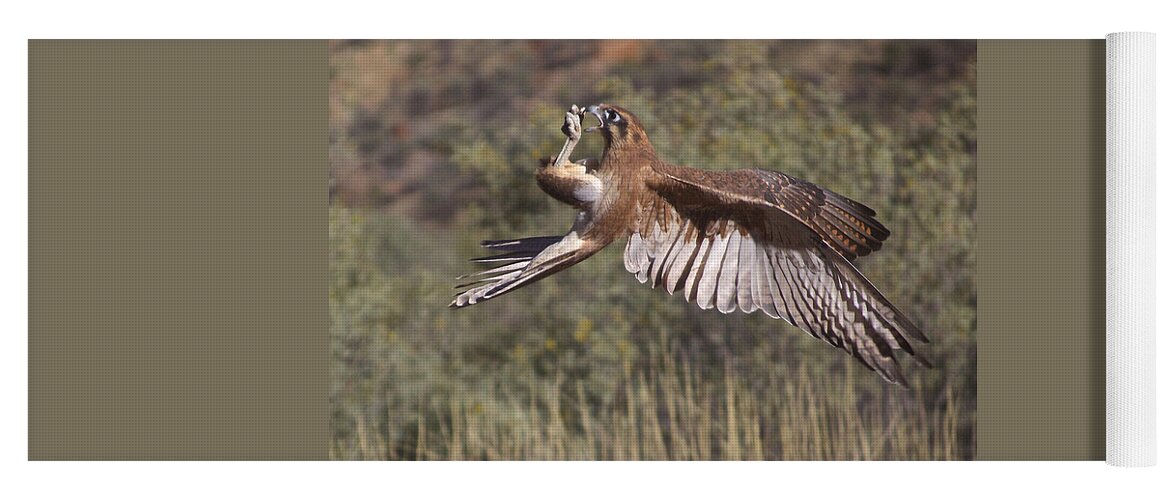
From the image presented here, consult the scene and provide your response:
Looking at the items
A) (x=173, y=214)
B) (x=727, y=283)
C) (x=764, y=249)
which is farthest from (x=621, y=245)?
(x=173, y=214)

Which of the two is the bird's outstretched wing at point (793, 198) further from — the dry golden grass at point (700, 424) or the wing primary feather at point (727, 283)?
the dry golden grass at point (700, 424)

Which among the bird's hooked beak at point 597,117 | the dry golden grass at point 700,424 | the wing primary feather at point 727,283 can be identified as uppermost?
the bird's hooked beak at point 597,117

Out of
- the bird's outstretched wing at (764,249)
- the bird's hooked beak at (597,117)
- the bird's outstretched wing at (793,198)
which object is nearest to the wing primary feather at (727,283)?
the bird's outstretched wing at (764,249)

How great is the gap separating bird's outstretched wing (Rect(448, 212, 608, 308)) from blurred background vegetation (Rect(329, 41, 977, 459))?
0.15ft

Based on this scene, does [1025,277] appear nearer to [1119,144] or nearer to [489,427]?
[1119,144]

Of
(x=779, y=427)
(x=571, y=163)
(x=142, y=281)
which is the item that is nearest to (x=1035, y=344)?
(x=779, y=427)

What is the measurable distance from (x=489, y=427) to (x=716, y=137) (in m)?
1.59

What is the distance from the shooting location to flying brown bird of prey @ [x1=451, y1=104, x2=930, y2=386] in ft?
16.4

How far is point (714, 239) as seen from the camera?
5.02m

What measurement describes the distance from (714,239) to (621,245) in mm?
401

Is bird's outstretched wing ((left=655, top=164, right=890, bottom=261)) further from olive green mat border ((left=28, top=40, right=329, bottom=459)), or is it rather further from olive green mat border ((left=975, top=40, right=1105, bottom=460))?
olive green mat border ((left=28, top=40, right=329, bottom=459))

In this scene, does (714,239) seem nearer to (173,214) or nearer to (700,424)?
(700,424)

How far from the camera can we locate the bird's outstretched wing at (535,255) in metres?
4.99

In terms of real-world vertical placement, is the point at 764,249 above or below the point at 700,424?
above
